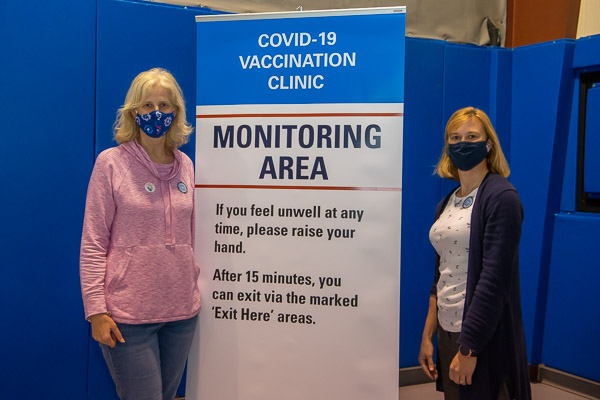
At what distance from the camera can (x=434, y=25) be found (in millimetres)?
3658

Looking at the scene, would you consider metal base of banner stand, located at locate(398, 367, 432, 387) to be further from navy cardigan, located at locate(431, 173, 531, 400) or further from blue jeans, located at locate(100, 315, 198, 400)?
blue jeans, located at locate(100, 315, 198, 400)

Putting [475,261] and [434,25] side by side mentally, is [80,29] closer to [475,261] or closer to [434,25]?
[475,261]

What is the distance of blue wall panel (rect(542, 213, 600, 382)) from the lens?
293 centimetres

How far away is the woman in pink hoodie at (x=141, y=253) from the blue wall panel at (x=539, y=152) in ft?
7.77

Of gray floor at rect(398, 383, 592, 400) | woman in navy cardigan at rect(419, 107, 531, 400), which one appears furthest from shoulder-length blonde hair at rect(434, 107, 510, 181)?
gray floor at rect(398, 383, 592, 400)

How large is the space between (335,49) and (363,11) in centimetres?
18

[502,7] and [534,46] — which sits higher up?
[502,7]

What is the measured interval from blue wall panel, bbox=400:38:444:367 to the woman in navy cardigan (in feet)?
4.33

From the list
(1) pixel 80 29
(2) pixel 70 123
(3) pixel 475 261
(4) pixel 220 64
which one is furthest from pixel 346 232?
(1) pixel 80 29

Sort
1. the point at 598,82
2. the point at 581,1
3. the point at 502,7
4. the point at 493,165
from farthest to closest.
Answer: the point at 502,7
the point at 581,1
the point at 598,82
the point at 493,165

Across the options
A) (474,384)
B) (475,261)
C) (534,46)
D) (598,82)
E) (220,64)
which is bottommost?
(474,384)

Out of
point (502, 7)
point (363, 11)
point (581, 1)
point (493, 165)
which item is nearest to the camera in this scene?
point (493, 165)

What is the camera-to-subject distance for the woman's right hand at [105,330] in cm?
157

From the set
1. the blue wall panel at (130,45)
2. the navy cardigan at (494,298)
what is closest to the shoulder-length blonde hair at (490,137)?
the navy cardigan at (494,298)
